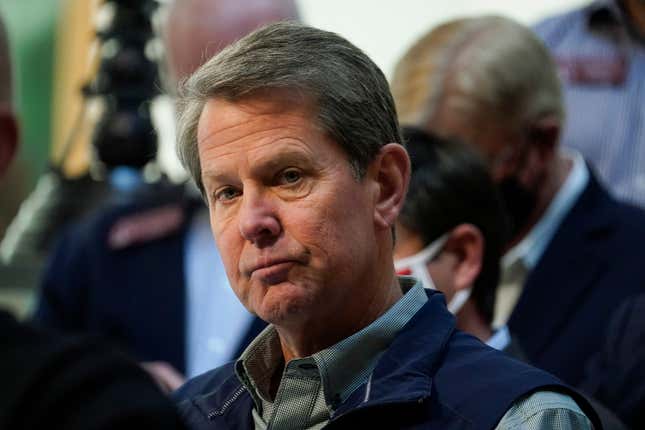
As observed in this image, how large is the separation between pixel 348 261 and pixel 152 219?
1787 mm

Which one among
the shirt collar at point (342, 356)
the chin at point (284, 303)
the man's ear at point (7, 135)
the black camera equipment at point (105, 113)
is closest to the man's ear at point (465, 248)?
the shirt collar at point (342, 356)

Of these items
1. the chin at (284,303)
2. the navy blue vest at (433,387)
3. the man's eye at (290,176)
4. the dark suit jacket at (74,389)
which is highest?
the dark suit jacket at (74,389)

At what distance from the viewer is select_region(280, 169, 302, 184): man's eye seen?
80.6 inches

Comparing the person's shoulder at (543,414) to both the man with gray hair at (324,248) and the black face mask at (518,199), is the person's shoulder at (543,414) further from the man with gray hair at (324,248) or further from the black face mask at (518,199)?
the black face mask at (518,199)

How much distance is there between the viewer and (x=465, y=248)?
2885 millimetres

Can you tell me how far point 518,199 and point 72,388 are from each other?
249 centimetres

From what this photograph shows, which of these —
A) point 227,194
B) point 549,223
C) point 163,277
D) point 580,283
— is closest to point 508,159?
point 549,223

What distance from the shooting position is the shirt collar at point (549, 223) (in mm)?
3586

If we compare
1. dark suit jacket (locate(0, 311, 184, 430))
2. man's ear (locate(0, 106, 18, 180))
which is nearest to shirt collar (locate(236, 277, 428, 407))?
man's ear (locate(0, 106, 18, 180))

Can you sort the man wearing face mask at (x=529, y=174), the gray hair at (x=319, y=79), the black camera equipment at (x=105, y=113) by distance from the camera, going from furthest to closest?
1. the black camera equipment at (x=105, y=113)
2. the man wearing face mask at (x=529, y=174)
3. the gray hair at (x=319, y=79)

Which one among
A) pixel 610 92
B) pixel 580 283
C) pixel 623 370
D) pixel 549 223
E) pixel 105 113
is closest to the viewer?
pixel 623 370

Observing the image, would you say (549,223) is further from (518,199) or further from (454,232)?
(454,232)

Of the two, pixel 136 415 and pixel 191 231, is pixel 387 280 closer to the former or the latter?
pixel 136 415

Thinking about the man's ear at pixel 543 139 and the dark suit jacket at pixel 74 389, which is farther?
the man's ear at pixel 543 139
